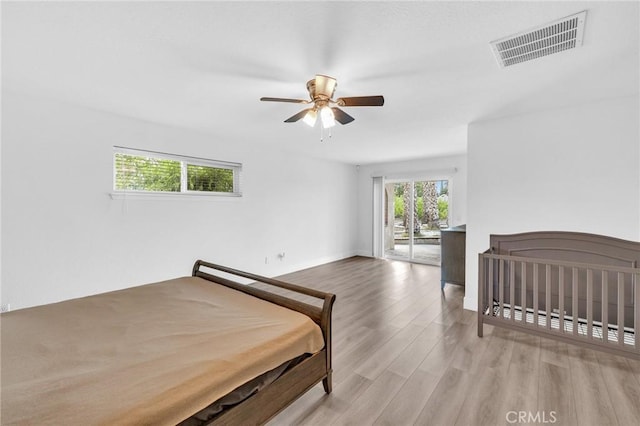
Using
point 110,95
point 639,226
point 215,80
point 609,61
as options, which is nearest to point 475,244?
point 639,226

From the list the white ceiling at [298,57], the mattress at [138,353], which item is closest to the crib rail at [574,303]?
the white ceiling at [298,57]

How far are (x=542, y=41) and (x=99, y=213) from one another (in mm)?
4091

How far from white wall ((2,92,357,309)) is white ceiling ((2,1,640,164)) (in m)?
0.31

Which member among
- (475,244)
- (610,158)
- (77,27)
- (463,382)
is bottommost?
(463,382)

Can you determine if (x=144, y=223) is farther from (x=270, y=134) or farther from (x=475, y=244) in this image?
(x=475, y=244)

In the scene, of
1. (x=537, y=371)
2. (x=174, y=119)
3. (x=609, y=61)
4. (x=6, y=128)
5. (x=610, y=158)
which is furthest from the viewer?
(x=174, y=119)

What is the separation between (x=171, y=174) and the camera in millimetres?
3656

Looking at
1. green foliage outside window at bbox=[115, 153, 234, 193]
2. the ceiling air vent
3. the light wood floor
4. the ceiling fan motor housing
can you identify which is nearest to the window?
green foliage outside window at bbox=[115, 153, 234, 193]

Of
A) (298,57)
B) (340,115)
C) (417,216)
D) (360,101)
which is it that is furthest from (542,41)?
(417,216)

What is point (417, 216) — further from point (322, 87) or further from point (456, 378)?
point (322, 87)

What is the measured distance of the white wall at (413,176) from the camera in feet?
18.0

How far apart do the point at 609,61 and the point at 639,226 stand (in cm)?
160

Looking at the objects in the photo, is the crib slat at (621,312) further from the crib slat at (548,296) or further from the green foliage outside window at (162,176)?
the green foliage outside window at (162,176)

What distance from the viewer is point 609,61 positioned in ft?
6.31
